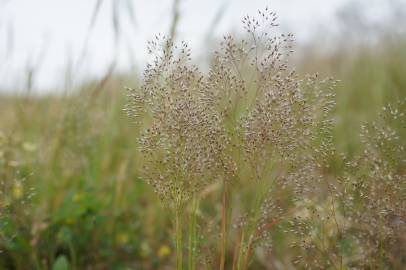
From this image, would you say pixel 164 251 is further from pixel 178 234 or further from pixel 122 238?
pixel 178 234

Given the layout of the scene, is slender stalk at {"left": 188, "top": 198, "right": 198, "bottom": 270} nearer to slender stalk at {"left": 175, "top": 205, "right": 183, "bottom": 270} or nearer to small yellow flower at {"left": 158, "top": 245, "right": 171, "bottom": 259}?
slender stalk at {"left": 175, "top": 205, "right": 183, "bottom": 270}

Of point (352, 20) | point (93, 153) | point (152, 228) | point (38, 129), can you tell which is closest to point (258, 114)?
point (152, 228)

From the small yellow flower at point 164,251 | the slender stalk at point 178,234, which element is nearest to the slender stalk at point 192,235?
the slender stalk at point 178,234

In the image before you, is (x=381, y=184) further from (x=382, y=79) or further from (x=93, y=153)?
(x=382, y=79)

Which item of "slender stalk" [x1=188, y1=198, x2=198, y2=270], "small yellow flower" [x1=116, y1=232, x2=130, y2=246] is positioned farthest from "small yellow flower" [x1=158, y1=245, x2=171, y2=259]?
"slender stalk" [x1=188, y1=198, x2=198, y2=270]

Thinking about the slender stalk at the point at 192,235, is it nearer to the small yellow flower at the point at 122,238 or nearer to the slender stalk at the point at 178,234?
the slender stalk at the point at 178,234

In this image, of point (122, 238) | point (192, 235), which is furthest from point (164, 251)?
point (192, 235)

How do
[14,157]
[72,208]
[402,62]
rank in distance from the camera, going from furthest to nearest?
[402,62]
[14,157]
[72,208]
